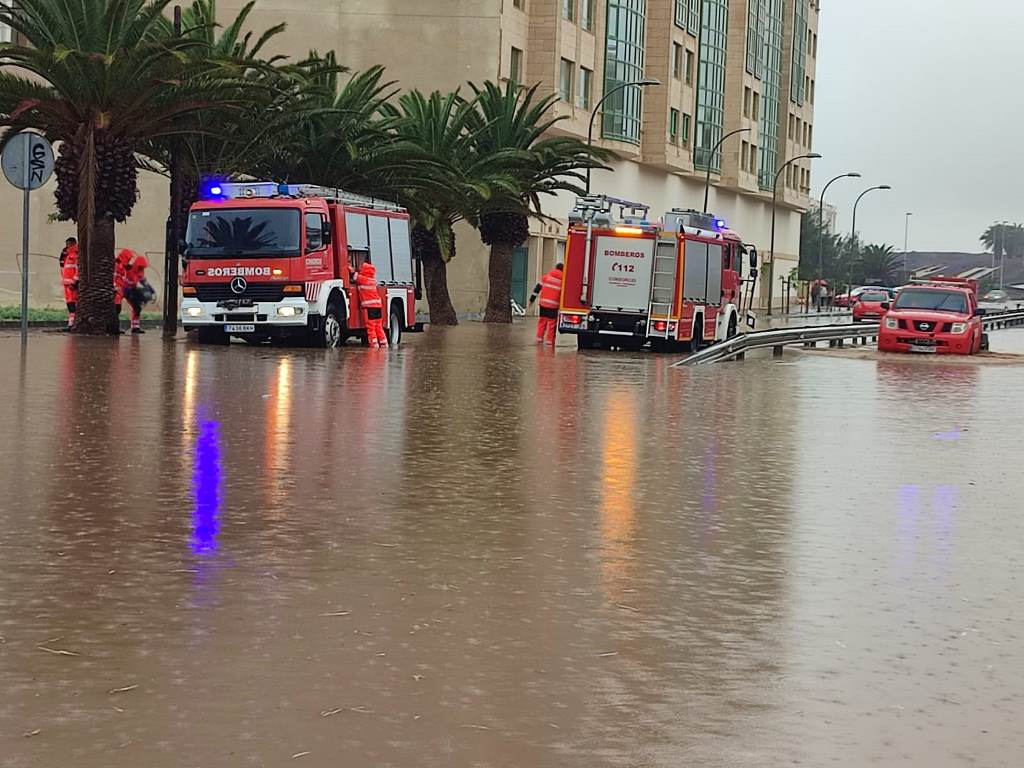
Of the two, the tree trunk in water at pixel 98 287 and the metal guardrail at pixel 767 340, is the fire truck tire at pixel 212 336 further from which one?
the metal guardrail at pixel 767 340

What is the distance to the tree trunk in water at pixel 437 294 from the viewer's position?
53.3m

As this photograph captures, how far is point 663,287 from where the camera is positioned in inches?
1444

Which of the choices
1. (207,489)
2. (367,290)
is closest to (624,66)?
(367,290)

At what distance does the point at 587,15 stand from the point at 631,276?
40.5m

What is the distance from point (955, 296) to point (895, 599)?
108ft

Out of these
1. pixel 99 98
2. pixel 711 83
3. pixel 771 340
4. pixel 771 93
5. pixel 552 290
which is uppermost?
pixel 771 93

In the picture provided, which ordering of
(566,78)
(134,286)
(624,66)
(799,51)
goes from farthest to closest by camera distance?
1. (799,51)
2. (624,66)
3. (566,78)
4. (134,286)

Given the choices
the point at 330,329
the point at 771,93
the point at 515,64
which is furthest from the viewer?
the point at 771,93

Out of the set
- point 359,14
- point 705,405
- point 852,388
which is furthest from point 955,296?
point 359,14

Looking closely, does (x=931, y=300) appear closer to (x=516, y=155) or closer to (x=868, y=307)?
(x=516, y=155)

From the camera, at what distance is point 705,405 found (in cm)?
2009

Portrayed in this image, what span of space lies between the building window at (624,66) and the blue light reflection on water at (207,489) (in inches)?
2569

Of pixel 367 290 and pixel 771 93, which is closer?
pixel 367 290

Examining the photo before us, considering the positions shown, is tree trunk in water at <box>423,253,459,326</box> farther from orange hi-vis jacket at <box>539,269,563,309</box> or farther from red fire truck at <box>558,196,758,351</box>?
orange hi-vis jacket at <box>539,269,563,309</box>
